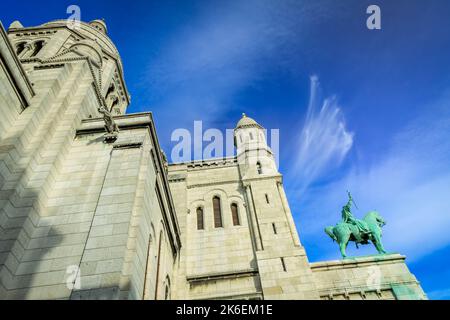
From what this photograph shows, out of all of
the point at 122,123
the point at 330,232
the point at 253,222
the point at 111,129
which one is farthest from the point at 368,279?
the point at 111,129

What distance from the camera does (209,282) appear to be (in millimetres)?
14859

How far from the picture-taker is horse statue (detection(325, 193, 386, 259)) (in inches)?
661

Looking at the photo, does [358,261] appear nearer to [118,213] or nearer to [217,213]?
[217,213]

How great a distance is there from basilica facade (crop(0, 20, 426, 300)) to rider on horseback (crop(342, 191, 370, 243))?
72.0 inches

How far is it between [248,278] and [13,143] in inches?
434

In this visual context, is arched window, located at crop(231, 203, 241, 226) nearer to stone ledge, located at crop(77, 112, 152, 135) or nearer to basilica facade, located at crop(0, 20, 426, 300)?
basilica facade, located at crop(0, 20, 426, 300)

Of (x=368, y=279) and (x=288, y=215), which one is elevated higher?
(x=288, y=215)

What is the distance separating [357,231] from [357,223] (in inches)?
22.9

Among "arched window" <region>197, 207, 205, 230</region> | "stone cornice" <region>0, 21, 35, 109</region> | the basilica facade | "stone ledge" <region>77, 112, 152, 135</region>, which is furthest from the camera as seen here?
"arched window" <region>197, 207, 205, 230</region>

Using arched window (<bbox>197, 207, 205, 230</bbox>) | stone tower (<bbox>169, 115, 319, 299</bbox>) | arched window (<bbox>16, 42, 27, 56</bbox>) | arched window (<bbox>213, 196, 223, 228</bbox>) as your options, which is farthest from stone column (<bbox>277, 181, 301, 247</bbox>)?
arched window (<bbox>16, 42, 27, 56</bbox>)

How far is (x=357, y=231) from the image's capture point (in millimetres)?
17188

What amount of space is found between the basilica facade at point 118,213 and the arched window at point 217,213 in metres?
0.08

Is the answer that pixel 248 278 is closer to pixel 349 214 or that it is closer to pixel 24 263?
pixel 349 214
